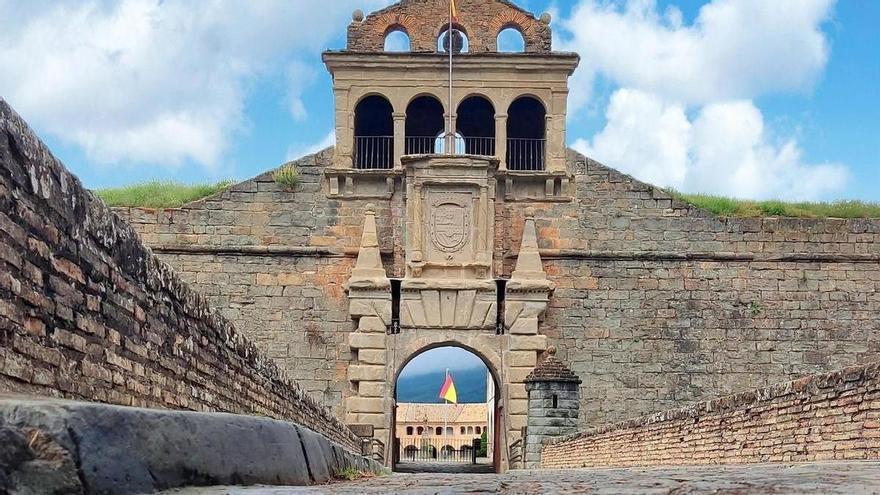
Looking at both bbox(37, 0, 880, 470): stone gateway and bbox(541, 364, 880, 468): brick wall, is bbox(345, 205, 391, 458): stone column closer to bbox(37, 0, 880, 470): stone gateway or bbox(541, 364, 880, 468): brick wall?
bbox(37, 0, 880, 470): stone gateway

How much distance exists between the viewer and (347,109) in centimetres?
2088

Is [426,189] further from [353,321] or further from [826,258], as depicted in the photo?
[826,258]

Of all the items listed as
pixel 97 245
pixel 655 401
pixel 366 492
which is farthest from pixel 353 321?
pixel 366 492

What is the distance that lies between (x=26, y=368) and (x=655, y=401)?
1660 cm

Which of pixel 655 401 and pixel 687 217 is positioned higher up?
pixel 687 217

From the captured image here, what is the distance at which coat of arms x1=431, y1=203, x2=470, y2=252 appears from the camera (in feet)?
65.2

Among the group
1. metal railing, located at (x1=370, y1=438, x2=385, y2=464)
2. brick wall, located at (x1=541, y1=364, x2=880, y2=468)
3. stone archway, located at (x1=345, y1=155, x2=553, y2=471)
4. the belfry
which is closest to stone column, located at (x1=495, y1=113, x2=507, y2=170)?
the belfry

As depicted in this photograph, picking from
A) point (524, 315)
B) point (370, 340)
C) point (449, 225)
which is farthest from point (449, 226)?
point (370, 340)

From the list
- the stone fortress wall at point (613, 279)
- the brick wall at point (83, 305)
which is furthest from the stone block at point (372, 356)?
the brick wall at point (83, 305)

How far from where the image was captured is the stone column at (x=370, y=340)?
1959 centimetres

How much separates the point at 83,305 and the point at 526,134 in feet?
59.6

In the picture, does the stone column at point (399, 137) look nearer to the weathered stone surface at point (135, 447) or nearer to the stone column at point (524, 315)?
the stone column at point (524, 315)

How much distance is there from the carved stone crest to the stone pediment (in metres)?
3.35

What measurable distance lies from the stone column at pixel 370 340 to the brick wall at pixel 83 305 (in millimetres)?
10409
